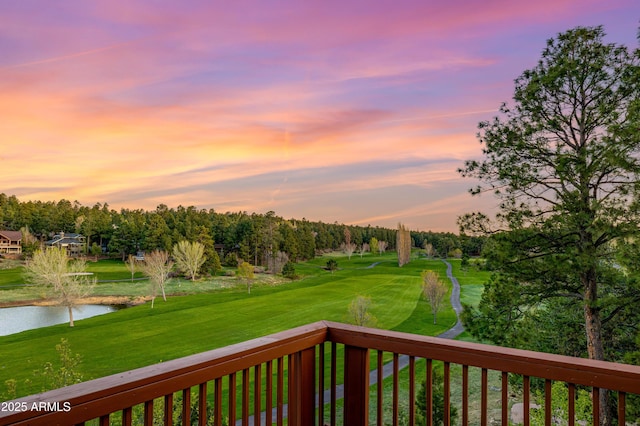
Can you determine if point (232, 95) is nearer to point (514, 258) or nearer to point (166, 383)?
point (514, 258)

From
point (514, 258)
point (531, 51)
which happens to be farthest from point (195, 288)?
point (531, 51)

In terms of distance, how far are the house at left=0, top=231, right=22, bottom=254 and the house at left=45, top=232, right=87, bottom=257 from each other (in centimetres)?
59

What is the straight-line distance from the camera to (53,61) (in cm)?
611

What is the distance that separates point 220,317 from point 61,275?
720 cm

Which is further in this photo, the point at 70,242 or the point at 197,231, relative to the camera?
the point at 197,231

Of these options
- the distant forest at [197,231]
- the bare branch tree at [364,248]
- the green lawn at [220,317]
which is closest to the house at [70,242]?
the distant forest at [197,231]

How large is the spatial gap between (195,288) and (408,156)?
10.1 meters

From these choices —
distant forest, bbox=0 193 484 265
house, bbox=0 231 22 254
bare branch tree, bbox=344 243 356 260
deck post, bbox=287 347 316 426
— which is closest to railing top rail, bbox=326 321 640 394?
deck post, bbox=287 347 316 426

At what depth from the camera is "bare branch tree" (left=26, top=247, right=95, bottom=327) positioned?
27.4 feet

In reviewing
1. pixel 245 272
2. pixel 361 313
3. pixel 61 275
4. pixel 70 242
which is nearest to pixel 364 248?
pixel 361 313

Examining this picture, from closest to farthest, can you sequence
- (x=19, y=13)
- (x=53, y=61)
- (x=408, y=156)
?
(x=19, y=13) → (x=53, y=61) → (x=408, y=156)

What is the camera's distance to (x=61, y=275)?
934 cm

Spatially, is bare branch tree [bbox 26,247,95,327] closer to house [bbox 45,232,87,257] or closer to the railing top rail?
house [bbox 45,232,87,257]

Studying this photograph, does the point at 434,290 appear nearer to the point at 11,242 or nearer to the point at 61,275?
the point at 61,275
